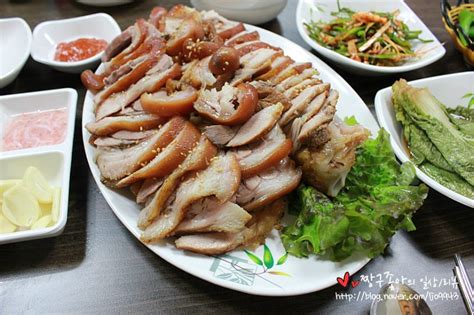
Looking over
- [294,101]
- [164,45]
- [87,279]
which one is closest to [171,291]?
[87,279]

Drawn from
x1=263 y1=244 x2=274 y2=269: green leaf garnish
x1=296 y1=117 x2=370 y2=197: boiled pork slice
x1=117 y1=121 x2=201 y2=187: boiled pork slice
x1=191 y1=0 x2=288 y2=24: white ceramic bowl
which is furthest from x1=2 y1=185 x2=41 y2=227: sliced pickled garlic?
x1=191 y1=0 x2=288 y2=24: white ceramic bowl

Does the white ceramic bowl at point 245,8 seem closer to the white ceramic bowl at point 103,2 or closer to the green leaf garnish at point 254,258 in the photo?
the white ceramic bowl at point 103,2

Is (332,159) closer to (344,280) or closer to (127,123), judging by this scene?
(344,280)

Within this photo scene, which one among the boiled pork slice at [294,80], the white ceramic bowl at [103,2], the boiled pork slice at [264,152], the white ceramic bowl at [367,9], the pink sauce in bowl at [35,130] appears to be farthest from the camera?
the white ceramic bowl at [103,2]

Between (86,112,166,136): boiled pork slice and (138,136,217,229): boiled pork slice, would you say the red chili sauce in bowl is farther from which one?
(138,136,217,229): boiled pork slice

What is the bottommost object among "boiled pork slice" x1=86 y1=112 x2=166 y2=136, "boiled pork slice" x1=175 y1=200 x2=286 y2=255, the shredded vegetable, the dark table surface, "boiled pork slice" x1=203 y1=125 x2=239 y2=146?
the dark table surface

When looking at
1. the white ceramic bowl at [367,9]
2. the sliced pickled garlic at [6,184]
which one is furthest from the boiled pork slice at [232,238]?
the white ceramic bowl at [367,9]
